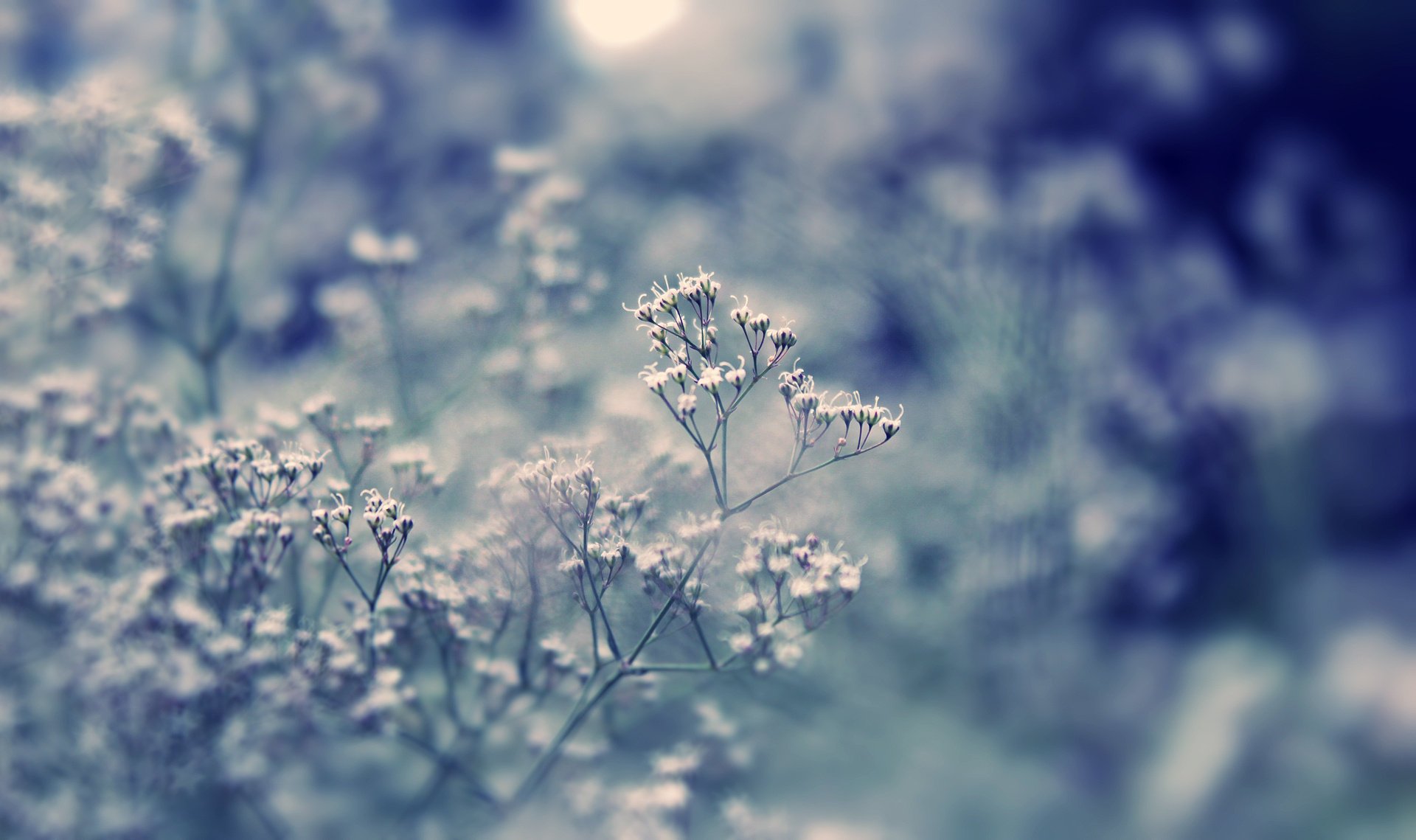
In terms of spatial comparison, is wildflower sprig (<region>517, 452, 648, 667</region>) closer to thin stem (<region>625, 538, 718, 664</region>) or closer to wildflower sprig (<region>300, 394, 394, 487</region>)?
thin stem (<region>625, 538, 718, 664</region>)

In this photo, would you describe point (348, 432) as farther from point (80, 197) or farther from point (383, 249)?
point (80, 197)

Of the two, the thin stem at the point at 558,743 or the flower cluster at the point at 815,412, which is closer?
the flower cluster at the point at 815,412

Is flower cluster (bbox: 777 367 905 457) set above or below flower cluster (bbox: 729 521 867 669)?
above

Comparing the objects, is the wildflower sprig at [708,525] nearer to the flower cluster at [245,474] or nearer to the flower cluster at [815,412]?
the flower cluster at [815,412]

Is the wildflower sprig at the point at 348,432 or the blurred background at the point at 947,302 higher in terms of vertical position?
the blurred background at the point at 947,302

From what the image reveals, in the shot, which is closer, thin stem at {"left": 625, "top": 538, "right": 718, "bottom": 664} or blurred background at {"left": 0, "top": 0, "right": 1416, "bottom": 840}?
thin stem at {"left": 625, "top": 538, "right": 718, "bottom": 664}

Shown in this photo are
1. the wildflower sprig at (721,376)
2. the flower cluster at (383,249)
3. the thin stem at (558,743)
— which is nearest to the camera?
the wildflower sprig at (721,376)

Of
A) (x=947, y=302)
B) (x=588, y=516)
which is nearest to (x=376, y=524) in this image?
(x=588, y=516)


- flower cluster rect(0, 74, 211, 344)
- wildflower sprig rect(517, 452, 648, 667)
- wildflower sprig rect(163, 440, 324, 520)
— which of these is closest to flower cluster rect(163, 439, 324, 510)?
wildflower sprig rect(163, 440, 324, 520)

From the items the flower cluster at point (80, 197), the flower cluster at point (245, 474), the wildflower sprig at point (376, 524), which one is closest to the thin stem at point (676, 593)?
the wildflower sprig at point (376, 524)

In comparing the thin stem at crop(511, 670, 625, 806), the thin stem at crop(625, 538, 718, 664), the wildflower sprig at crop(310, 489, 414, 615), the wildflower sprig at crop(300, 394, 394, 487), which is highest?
the wildflower sprig at crop(300, 394, 394, 487)
